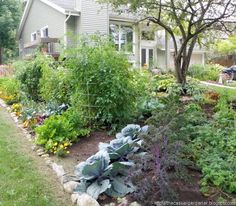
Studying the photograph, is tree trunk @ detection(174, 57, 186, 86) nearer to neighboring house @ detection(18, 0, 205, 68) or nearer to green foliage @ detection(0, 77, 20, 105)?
neighboring house @ detection(18, 0, 205, 68)

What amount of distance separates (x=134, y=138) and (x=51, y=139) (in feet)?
4.42

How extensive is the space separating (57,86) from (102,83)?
1.60m

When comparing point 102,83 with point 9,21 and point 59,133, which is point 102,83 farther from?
point 9,21

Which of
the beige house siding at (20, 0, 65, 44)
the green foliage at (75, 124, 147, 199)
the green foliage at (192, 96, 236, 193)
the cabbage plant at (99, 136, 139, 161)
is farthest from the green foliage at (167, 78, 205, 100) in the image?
the beige house siding at (20, 0, 65, 44)

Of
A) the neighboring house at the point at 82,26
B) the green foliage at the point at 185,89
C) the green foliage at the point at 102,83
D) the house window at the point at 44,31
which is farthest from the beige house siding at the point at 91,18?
the green foliage at the point at 102,83

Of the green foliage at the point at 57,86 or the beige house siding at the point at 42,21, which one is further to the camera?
the beige house siding at the point at 42,21

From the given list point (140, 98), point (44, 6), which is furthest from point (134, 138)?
point (44, 6)

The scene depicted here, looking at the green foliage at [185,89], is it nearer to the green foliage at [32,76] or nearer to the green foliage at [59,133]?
the green foliage at [32,76]

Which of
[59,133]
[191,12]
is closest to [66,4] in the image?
[191,12]

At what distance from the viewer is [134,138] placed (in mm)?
3924

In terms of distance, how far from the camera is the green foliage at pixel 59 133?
4.37 m

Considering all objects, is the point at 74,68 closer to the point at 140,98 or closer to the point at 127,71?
the point at 127,71

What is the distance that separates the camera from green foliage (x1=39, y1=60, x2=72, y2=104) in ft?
19.2

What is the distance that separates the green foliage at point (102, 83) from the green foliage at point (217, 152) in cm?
147
